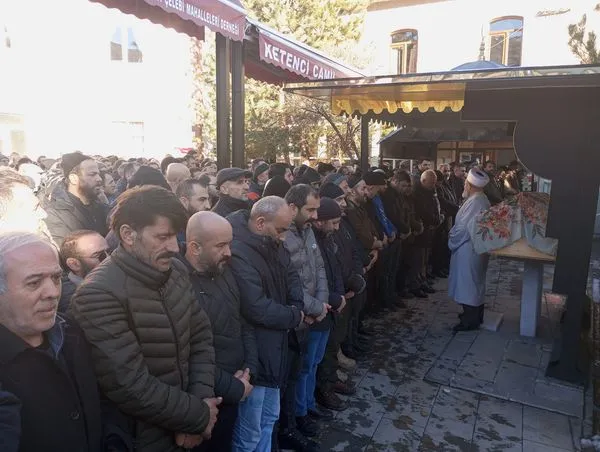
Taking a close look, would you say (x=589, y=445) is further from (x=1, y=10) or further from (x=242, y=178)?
(x=1, y=10)

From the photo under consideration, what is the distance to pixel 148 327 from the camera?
71.4 inches

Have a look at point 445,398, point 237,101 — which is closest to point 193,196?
point 237,101

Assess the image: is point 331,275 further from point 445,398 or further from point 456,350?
point 456,350

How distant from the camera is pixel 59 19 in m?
18.2

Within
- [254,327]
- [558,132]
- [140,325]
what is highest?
[558,132]

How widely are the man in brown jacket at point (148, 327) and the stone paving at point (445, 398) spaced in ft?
5.88

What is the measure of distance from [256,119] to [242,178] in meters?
13.8

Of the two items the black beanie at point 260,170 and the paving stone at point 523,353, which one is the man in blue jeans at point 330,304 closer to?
the paving stone at point 523,353

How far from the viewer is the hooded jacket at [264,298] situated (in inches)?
101

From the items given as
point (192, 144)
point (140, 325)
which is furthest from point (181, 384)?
point (192, 144)

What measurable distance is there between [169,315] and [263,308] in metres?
0.77

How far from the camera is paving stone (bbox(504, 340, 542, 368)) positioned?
475 cm

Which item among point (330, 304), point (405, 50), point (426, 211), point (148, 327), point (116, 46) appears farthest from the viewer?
point (405, 50)

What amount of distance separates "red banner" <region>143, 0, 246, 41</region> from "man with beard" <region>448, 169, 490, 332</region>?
305 centimetres
